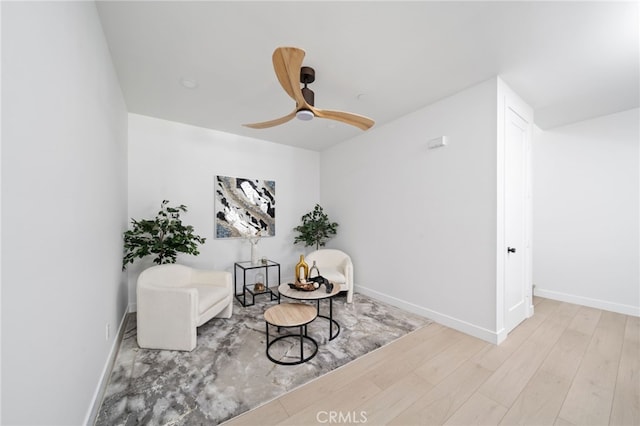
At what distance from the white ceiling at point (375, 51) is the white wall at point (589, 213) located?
0.47 meters

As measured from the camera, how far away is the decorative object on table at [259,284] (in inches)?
149

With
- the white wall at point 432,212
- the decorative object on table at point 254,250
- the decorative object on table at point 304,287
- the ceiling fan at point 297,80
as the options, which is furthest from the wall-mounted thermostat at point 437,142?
the decorative object on table at point 254,250

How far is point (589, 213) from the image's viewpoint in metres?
3.48

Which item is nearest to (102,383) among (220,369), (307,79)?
(220,369)

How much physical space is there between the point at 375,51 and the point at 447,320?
9.74ft

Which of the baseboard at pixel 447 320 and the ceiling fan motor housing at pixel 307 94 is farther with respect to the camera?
the baseboard at pixel 447 320

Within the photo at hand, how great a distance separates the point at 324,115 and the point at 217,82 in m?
1.27

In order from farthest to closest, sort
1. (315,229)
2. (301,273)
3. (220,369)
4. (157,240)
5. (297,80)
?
(315,229) < (157,240) < (301,273) < (220,369) < (297,80)


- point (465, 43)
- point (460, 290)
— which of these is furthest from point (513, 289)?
point (465, 43)

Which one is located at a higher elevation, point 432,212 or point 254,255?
point 432,212

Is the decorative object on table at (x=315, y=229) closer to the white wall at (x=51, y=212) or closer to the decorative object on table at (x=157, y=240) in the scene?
the decorative object on table at (x=157, y=240)

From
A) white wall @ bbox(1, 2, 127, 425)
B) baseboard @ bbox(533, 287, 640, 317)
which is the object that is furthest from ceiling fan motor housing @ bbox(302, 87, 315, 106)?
baseboard @ bbox(533, 287, 640, 317)

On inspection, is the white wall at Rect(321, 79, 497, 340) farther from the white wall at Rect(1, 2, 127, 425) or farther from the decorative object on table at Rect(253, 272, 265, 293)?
the white wall at Rect(1, 2, 127, 425)

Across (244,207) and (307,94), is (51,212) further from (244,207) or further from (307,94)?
(244,207)
